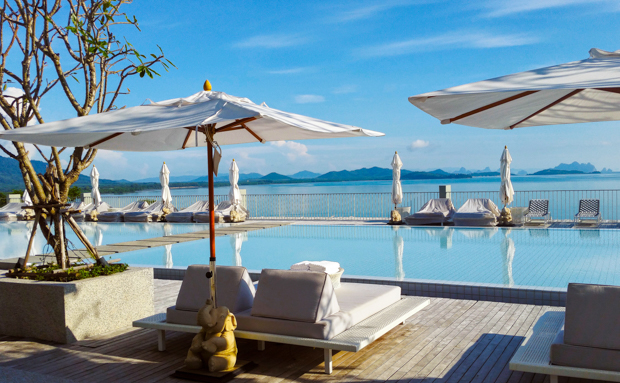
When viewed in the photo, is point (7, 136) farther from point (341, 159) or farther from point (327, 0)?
point (341, 159)

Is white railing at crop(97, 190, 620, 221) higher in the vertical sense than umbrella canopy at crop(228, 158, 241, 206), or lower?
lower

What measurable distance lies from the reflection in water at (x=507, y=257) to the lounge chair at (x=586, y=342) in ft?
10.1

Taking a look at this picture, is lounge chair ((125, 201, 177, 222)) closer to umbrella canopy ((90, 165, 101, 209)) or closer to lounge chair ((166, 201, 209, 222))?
lounge chair ((166, 201, 209, 222))

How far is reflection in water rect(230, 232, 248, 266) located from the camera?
911cm

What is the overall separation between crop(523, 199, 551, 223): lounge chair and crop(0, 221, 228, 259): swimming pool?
9.01 m

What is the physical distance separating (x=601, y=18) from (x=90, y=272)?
18268 mm

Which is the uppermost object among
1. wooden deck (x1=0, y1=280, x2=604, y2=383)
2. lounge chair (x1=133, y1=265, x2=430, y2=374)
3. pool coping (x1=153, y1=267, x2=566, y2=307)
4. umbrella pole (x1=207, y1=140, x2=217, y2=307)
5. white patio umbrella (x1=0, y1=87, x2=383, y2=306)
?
white patio umbrella (x1=0, y1=87, x2=383, y2=306)

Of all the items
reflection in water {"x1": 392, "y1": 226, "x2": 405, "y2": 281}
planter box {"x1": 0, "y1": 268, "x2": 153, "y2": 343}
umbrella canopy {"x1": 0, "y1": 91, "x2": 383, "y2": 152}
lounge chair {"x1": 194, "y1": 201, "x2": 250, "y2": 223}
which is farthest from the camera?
lounge chair {"x1": 194, "y1": 201, "x2": 250, "y2": 223}

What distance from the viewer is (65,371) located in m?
3.77

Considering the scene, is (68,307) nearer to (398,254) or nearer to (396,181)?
(398,254)

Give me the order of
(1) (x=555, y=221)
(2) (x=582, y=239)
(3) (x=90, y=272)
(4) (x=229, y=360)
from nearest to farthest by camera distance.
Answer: (4) (x=229, y=360) < (3) (x=90, y=272) < (2) (x=582, y=239) < (1) (x=555, y=221)

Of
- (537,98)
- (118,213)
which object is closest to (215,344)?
(537,98)

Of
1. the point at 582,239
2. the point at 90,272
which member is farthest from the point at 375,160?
the point at 90,272

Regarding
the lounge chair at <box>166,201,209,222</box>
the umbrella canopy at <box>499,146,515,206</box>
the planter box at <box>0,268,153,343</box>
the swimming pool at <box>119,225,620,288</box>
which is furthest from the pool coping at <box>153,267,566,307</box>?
the lounge chair at <box>166,201,209,222</box>
